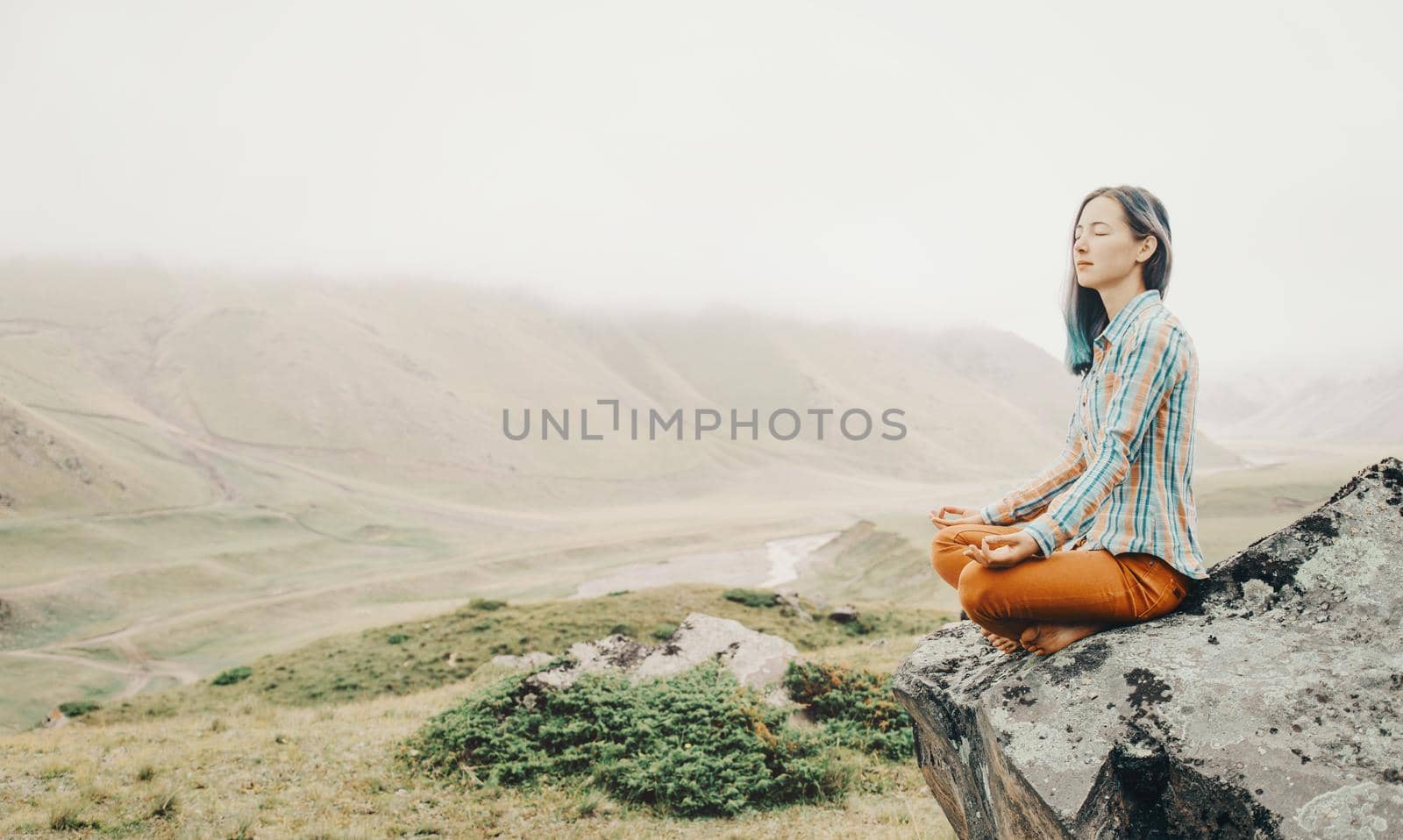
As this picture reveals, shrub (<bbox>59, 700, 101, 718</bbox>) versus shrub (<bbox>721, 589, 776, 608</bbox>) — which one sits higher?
shrub (<bbox>721, 589, 776, 608</bbox>)

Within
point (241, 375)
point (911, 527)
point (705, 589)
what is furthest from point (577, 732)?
point (241, 375)

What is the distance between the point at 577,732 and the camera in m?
10.7

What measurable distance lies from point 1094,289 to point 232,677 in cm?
3366

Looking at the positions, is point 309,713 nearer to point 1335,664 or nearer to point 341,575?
point 1335,664

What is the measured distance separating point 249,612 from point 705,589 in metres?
52.0

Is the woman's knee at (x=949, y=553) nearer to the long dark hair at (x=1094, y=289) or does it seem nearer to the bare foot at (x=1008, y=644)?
the bare foot at (x=1008, y=644)

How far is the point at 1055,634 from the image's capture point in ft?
14.8

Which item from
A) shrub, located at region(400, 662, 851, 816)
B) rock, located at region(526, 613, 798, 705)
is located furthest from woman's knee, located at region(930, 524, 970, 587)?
rock, located at region(526, 613, 798, 705)

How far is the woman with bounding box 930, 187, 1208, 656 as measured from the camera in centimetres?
416

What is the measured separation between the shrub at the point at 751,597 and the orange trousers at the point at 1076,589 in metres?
28.3

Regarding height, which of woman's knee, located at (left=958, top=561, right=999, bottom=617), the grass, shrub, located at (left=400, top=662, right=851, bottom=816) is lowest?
the grass

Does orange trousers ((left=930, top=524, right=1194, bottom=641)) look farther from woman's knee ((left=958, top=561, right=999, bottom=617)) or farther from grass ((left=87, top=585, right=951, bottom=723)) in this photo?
grass ((left=87, top=585, right=951, bottom=723))

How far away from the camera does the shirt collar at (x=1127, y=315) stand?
4484 mm

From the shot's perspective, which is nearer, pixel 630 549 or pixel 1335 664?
pixel 1335 664
